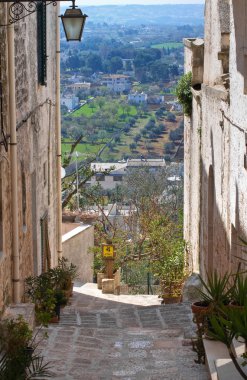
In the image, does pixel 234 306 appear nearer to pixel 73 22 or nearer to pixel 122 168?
pixel 73 22

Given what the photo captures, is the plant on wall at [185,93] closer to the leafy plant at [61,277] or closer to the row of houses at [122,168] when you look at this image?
the leafy plant at [61,277]

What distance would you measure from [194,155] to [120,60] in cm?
6004

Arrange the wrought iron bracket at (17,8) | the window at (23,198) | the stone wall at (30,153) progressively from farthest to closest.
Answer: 1. the window at (23,198)
2. the stone wall at (30,153)
3. the wrought iron bracket at (17,8)

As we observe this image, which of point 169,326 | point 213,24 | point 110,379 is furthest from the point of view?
point 213,24

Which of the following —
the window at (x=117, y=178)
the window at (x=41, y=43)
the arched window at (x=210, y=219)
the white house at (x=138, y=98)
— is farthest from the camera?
the white house at (x=138, y=98)

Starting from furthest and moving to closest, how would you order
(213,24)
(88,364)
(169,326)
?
1. (213,24)
2. (169,326)
3. (88,364)

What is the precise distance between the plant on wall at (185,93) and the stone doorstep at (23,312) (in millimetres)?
8299

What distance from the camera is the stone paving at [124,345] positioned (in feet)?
27.9

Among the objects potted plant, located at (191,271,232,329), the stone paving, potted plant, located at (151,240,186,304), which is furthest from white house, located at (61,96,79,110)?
potted plant, located at (191,271,232,329)

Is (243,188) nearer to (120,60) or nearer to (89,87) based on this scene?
(89,87)

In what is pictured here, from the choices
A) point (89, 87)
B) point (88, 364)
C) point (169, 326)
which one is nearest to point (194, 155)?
point (169, 326)

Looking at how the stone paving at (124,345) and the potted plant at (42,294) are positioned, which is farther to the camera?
the potted plant at (42,294)

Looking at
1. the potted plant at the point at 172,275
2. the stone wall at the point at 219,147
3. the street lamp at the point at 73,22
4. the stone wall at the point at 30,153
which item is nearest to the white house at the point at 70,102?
the stone wall at the point at 219,147

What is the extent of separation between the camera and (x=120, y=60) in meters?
76.1
